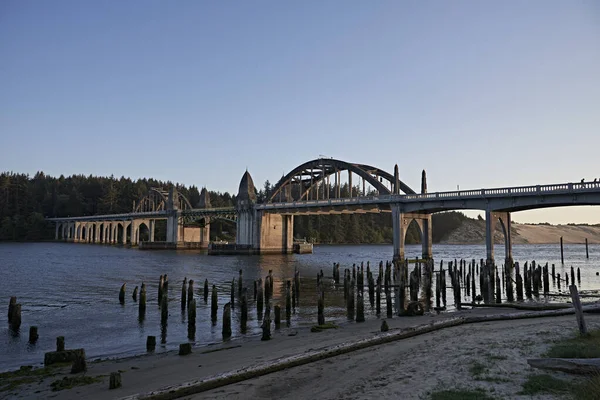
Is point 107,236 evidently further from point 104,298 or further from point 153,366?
point 153,366

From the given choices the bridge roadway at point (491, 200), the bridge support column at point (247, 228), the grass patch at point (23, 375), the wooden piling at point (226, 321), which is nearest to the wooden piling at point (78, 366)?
the grass patch at point (23, 375)

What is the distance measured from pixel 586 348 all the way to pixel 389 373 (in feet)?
16.0

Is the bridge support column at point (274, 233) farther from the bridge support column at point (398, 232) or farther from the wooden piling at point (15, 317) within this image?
the wooden piling at point (15, 317)

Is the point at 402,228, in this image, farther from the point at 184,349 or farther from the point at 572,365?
the point at 572,365

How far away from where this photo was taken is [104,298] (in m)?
33.8

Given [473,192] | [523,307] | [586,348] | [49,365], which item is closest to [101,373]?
[49,365]

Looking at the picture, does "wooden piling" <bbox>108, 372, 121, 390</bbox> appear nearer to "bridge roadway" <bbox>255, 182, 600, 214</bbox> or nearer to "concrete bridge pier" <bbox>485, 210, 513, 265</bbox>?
"concrete bridge pier" <bbox>485, 210, 513, 265</bbox>

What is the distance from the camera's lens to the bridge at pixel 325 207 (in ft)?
156

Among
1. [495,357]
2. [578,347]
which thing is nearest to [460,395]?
[495,357]

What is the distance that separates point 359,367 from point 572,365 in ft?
16.4

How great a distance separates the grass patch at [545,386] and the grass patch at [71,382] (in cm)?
1090

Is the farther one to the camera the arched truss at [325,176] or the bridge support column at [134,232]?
the bridge support column at [134,232]

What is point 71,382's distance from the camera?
13.0m

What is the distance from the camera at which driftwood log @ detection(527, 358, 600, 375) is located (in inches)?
377
